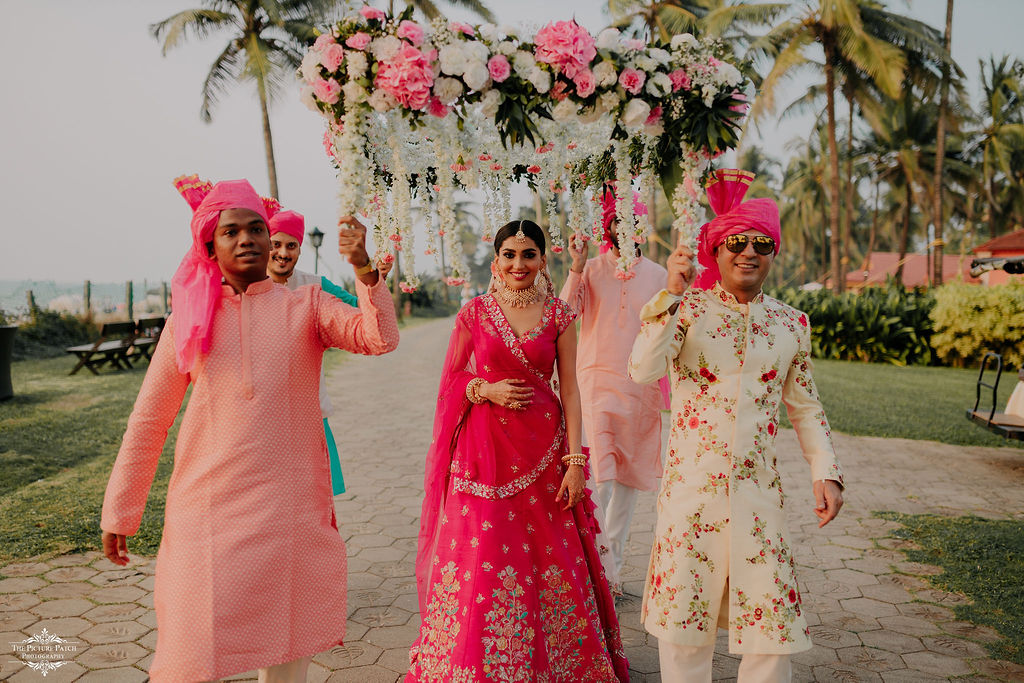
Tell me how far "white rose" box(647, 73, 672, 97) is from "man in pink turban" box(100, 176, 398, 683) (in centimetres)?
139

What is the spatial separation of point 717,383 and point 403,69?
5.67ft

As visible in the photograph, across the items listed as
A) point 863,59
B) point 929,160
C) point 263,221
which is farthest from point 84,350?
point 929,160

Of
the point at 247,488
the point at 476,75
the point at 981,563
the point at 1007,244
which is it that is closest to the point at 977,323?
the point at 1007,244

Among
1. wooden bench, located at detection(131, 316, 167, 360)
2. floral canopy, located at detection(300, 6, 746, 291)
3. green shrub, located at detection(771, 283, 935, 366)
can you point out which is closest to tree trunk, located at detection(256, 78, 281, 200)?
wooden bench, located at detection(131, 316, 167, 360)

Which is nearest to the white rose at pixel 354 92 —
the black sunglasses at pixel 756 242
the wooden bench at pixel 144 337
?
the black sunglasses at pixel 756 242

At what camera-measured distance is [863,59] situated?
2277cm

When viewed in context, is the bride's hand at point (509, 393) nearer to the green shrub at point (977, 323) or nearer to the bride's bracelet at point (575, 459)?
the bride's bracelet at point (575, 459)

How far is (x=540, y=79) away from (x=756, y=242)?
→ 1.11 metres

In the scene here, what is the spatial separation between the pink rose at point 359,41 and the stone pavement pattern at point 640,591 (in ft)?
9.68

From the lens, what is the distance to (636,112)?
115 inches

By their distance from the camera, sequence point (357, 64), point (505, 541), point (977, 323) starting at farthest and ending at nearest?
point (977, 323) → point (505, 541) → point (357, 64)

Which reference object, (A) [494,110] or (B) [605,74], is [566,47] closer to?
(B) [605,74]

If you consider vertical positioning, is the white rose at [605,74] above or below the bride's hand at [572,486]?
above

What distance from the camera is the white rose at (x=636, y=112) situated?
115 inches
